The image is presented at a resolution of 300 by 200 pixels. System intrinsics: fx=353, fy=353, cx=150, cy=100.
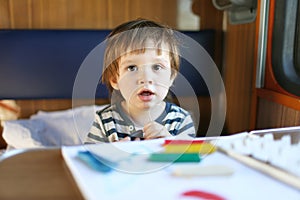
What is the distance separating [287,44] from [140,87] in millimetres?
717

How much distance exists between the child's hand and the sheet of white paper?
0.16 meters

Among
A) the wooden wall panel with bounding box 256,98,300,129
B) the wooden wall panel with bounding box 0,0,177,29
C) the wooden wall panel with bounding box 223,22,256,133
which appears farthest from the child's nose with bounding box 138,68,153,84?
the wooden wall panel with bounding box 0,0,177,29

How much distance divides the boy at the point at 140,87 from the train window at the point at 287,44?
1.56 feet

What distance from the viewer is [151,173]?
0.53m

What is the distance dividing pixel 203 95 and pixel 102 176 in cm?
119

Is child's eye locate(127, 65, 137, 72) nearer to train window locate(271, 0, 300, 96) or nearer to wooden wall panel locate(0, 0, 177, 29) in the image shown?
train window locate(271, 0, 300, 96)

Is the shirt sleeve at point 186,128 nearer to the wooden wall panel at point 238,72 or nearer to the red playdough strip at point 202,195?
the red playdough strip at point 202,195

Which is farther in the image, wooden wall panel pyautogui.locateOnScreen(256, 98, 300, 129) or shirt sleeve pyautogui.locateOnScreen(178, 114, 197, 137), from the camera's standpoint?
wooden wall panel pyautogui.locateOnScreen(256, 98, 300, 129)

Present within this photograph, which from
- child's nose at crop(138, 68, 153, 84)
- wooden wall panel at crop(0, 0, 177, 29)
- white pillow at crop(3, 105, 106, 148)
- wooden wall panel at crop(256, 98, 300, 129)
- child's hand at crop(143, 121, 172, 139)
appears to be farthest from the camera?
wooden wall panel at crop(0, 0, 177, 29)

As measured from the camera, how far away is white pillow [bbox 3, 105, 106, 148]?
1.35 metres

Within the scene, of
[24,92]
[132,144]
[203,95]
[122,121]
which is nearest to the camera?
[132,144]

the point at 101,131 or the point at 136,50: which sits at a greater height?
the point at 136,50

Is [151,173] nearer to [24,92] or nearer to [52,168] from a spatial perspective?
[52,168]

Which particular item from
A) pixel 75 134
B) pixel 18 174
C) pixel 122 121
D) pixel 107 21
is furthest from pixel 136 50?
pixel 107 21
